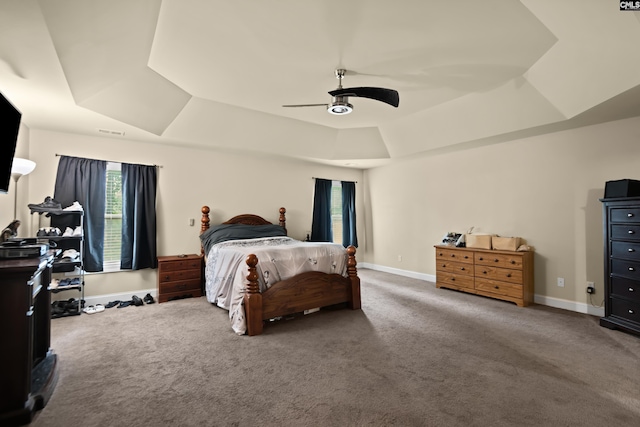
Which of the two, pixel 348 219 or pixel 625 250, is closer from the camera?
pixel 625 250

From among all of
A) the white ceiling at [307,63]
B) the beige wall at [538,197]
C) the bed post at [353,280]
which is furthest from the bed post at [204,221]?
the beige wall at [538,197]

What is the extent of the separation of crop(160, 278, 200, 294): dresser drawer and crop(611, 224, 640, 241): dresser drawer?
5431mm

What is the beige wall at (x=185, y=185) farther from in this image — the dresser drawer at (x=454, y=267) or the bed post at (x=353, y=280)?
the dresser drawer at (x=454, y=267)

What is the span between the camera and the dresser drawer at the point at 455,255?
15.8 ft

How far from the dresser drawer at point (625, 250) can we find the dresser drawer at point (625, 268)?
50mm

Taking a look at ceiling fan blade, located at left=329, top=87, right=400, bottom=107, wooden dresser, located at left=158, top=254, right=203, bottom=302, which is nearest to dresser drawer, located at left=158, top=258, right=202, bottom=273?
wooden dresser, located at left=158, top=254, right=203, bottom=302

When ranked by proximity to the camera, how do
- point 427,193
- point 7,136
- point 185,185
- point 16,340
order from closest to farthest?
point 16,340 → point 7,136 → point 185,185 → point 427,193

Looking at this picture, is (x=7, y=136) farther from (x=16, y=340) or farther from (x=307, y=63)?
(x=307, y=63)

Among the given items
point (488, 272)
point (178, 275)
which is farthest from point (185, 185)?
point (488, 272)

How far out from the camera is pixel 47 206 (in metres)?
3.79

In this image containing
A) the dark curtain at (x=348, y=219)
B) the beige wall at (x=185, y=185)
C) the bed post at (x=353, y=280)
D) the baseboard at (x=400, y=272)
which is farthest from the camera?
the dark curtain at (x=348, y=219)

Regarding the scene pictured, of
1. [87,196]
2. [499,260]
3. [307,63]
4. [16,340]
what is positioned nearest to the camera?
[16,340]

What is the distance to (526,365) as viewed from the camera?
8.29 feet

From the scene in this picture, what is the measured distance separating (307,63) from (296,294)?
2551mm
